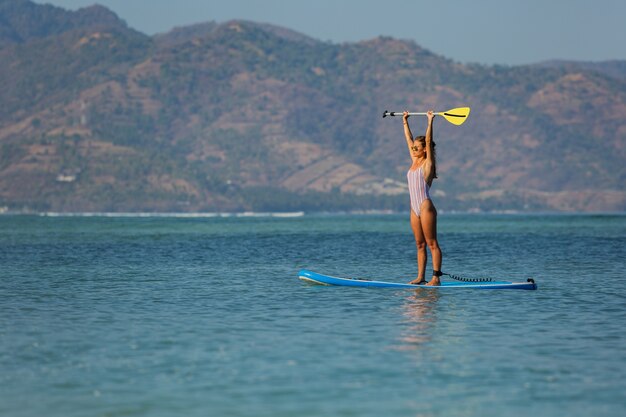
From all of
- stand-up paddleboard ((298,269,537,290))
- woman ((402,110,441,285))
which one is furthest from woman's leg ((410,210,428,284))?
stand-up paddleboard ((298,269,537,290))

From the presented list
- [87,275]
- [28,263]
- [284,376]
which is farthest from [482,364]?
[28,263]

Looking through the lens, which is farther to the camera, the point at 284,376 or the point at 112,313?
the point at 112,313

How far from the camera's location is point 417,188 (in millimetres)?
26562

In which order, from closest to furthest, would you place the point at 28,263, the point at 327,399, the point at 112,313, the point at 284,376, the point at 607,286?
the point at 327,399 < the point at 284,376 < the point at 112,313 < the point at 607,286 < the point at 28,263

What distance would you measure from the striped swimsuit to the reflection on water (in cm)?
216

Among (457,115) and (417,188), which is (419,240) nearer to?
(417,188)

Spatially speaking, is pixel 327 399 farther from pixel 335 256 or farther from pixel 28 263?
pixel 335 256

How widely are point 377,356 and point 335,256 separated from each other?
41642mm

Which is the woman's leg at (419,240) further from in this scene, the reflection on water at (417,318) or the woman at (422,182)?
the reflection on water at (417,318)

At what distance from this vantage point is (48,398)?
14.5m

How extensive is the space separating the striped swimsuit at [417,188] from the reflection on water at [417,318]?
216cm

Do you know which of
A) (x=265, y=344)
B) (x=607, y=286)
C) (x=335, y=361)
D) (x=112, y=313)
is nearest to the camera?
(x=335, y=361)

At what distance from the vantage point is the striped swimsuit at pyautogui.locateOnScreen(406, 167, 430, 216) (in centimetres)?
2636

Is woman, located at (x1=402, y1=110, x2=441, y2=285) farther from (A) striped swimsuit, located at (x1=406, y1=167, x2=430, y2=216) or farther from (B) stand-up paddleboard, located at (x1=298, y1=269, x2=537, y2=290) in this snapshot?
(B) stand-up paddleboard, located at (x1=298, y1=269, x2=537, y2=290)
